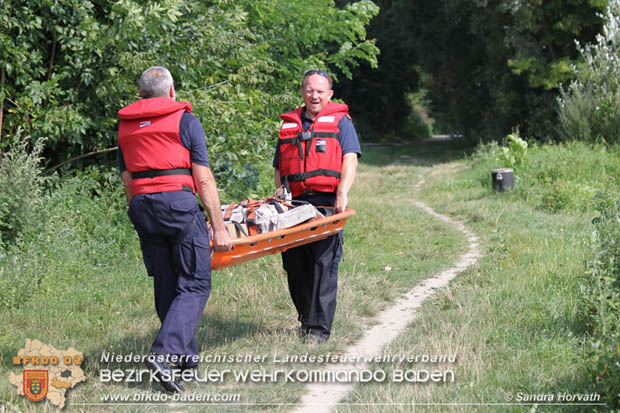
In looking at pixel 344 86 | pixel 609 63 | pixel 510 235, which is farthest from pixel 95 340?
pixel 344 86

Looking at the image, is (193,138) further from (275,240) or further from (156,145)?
(275,240)

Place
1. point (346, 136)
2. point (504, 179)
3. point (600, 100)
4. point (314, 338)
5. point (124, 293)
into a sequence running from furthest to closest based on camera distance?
point (600, 100), point (504, 179), point (124, 293), point (314, 338), point (346, 136)

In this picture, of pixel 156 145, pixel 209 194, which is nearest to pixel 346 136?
pixel 209 194

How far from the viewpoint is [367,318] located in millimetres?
6266

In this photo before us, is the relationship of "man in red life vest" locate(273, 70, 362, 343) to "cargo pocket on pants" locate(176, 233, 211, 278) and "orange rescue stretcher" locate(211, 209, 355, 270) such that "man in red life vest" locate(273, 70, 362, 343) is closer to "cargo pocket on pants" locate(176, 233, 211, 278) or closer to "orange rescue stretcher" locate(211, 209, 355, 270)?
"orange rescue stretcher" locate(211, 209, 355, 270)

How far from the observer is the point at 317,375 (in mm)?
4781

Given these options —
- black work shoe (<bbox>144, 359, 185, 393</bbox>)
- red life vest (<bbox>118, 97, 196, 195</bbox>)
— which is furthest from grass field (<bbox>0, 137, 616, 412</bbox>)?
red life vest (<bbox>118, 97, 196, 195</bbox>)

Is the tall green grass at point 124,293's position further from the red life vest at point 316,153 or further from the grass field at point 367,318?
the red life vest at point 316,153

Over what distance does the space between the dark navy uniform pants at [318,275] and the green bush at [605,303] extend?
1958mm

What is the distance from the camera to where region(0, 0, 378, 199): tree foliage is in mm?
7480

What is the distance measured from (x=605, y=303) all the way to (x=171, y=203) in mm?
3302

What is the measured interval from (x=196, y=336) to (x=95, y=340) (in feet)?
2.72

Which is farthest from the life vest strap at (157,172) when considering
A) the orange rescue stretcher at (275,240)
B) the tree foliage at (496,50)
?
the tree foliage at (496,50)

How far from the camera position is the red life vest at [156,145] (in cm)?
425
